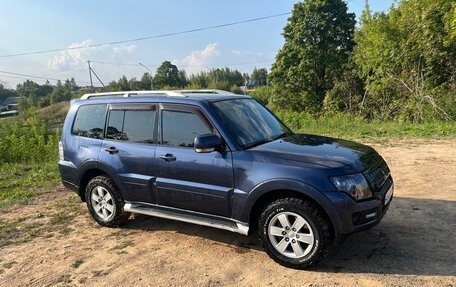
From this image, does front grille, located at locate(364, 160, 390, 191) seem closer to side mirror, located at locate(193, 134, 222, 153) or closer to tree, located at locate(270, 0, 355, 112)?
side mirror, located at locate(193, 134, 222, 153)

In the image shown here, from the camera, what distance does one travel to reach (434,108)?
1453 centimetres

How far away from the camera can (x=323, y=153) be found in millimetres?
3986

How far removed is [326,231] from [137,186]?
7.98 ft

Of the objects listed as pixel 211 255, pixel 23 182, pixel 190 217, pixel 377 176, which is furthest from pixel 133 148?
pixel 23 182

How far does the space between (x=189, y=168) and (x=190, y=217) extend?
1.93 ft

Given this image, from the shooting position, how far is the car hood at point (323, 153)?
3736 millimetres

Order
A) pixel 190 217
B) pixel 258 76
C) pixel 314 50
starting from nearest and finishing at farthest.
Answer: pixel 190 217, pixel 314 50, pixel 258 76

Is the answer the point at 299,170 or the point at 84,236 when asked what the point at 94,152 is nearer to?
the point at 84,236

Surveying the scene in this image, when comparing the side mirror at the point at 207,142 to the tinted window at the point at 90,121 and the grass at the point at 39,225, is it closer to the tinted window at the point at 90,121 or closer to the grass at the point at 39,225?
the tinted window at the point at 90,121

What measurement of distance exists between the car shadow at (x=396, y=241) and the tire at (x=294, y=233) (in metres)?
0.22

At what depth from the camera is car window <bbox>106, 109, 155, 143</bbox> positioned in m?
4.83

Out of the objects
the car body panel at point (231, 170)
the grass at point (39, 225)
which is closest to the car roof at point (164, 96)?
the car body panel at point (231, 170)

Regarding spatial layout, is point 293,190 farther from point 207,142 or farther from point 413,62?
point 413,62

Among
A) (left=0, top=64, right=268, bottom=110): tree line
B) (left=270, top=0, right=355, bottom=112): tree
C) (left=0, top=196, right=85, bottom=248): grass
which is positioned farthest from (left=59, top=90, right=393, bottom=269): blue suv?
(left=0, top=64, right=268, bottom=110): tree line
